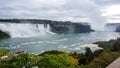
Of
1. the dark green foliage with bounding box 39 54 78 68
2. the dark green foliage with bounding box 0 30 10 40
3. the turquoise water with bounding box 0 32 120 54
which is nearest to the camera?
the dark green foliage with bounding box 39 54 78 68

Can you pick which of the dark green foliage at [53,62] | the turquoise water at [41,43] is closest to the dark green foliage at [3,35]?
the turquoise water at [41,43]

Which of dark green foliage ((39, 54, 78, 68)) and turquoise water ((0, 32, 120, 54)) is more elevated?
dark green foliage ((39, 54, 78, 68))

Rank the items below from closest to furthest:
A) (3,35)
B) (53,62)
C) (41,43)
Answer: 1. (53,62)
2. (41,43)
3. (3,35)

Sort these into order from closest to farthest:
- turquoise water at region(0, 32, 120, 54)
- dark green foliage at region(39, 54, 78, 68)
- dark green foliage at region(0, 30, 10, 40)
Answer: dark green foliage at region(39, 54, 78, 68) < turquoise water at region(0, 32, 120, 54) < dark green foliage at region(0, 30, 10, 40)

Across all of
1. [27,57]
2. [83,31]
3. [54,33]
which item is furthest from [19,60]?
[83,31]

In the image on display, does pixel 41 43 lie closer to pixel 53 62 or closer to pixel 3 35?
pixel 3 35

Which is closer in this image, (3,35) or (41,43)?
(41,43)

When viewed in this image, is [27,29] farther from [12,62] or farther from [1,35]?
[12,62]

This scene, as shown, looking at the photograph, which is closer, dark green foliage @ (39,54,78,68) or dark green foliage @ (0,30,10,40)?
dark green foliage @ (39,54,78,68)

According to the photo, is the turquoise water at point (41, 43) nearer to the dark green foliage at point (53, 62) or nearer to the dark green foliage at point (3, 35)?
the dark green foliage at point (3, 35)

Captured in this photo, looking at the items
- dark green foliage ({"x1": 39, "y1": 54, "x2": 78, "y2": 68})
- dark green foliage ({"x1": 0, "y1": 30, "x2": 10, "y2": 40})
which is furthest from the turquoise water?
dark green foliage ({"x1": 39, "y1": 54, "x2": 78, "y2": 68})

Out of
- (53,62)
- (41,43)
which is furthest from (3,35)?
(53,62)

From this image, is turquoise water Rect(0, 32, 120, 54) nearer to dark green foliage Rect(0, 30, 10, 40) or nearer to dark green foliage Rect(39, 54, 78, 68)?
dark green foliage Rect(0, 30, 10, 40)
